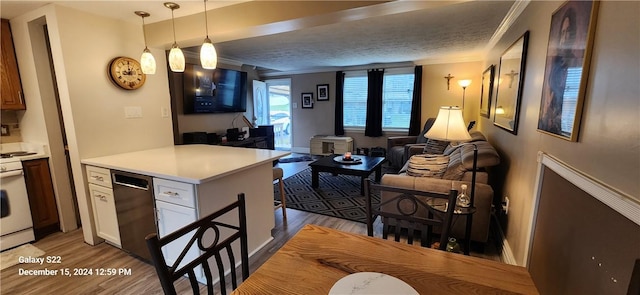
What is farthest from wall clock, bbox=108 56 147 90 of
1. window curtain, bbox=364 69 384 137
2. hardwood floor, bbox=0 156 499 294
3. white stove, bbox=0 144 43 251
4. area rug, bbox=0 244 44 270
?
window curtain, bbox=364 69 384 137

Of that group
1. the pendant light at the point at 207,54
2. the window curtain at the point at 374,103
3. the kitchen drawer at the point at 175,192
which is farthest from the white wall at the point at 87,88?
the window curtain at the point at 374,103

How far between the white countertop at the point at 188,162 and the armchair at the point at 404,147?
2.69 m

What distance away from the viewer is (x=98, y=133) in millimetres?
2367

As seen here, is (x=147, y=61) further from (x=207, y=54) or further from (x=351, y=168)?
(x=351, y=168)

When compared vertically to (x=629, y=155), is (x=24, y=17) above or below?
above

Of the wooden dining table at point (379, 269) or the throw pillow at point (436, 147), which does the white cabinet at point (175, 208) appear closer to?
the wooden dining table at point (379, 269)

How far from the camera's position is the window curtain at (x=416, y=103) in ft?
17.8

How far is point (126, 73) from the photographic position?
98.9 inches

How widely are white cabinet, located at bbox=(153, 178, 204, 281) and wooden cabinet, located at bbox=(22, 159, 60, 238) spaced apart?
1582 mm

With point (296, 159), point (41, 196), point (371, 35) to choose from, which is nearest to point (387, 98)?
point (296, 159)

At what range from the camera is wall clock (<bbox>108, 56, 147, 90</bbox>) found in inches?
95.3

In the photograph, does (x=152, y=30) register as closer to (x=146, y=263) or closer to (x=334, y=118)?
(x=146, y=263)

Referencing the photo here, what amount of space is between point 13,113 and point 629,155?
Answer: 448 cm

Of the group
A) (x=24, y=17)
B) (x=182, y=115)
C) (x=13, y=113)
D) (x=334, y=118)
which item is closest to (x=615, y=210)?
(x=24, y=17)
